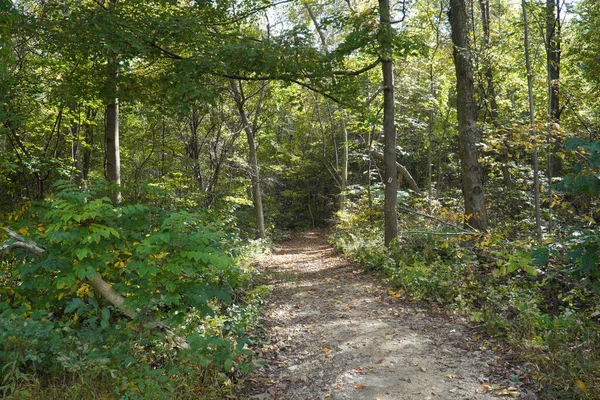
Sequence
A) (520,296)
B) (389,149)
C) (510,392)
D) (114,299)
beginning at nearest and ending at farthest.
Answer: (510,392) < (114,299) < (520,296) < (389,149)

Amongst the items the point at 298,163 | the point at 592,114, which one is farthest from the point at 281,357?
the point at 298,163

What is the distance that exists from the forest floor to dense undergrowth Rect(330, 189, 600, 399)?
32cm

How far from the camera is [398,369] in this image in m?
4.54

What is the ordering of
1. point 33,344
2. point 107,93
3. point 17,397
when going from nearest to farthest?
point 17,397 < point 33,344 < point 107,93

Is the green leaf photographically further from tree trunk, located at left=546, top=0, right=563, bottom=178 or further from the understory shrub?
tree trunk, located at left=546, top=0, right=563, bottom=178

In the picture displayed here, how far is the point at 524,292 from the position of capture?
19.4ft

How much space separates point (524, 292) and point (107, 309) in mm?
5804

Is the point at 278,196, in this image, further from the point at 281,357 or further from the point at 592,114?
the point at 281,357

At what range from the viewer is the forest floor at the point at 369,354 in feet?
13.5

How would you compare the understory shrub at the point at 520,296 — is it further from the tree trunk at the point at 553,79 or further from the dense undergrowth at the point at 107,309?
the dense undergrowth at the point at 107,309

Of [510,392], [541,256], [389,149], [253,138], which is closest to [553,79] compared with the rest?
[389,149]

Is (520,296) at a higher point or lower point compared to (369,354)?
higher

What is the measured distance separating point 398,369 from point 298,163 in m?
22.8

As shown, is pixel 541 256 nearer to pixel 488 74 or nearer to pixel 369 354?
pixel 369 354
